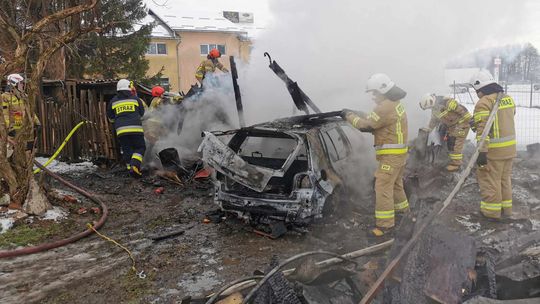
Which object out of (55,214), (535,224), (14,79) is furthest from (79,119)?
(535,224)

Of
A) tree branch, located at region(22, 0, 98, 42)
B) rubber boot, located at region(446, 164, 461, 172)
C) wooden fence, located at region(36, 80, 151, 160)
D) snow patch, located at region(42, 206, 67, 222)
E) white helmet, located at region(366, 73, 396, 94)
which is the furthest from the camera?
wooden fence, located at region(36, 80, 151, 160)

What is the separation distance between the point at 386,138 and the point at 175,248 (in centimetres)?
310

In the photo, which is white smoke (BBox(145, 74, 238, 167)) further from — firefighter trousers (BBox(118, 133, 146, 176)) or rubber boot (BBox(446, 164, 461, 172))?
rubber boot (BBox(446, 164, 461, 172))

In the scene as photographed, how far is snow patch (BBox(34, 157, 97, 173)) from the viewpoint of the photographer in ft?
31.4

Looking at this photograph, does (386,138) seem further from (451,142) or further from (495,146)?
(451,142)

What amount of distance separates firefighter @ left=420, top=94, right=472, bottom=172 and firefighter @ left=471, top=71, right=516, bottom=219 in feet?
8.96

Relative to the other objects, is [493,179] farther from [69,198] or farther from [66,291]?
[69,198]

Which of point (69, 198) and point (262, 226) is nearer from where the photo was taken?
point (262, 226)

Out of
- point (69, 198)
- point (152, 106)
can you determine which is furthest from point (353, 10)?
point (69, 198)

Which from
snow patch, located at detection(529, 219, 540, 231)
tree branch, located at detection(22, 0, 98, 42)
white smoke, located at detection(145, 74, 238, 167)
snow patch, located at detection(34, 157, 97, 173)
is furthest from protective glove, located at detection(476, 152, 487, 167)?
snow patch, located at detection(34, 157, 97, 173)

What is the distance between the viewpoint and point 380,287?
3426 mm

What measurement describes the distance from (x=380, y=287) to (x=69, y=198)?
550 cm

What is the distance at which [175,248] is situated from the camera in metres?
5.27

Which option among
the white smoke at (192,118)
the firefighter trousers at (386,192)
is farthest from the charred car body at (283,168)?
the white smoke at (192,118)
